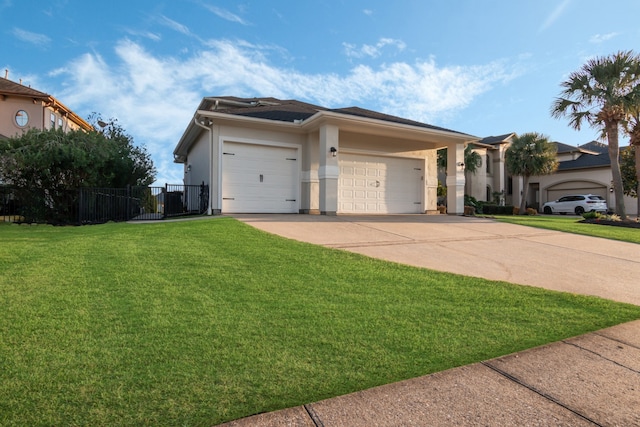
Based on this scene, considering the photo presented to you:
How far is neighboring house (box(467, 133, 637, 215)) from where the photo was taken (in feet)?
91.2

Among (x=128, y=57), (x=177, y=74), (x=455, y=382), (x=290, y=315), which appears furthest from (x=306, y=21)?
(x=455, y=382)

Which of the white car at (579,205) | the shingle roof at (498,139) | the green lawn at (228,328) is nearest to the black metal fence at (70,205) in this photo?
the green lawn at (228,328)

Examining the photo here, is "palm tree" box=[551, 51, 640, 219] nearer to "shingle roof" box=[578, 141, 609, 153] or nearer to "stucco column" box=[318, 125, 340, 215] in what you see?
"stucco column" box=[318, 125, 340, 215]

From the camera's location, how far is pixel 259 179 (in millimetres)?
12641

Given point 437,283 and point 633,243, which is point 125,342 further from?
point 633,243

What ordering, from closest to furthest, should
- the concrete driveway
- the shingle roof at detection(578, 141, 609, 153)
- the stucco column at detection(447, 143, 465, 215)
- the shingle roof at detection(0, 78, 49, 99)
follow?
the concrete driveway < the stucco column at detection(447, 143, 465, 215) < the shingle roof at detection(0, 78, 49, 99) < the shingle roof at detection(578, 141, 609, 153)

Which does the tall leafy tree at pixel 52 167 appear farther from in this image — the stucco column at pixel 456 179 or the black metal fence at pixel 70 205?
the stucco column at pixel 456 179

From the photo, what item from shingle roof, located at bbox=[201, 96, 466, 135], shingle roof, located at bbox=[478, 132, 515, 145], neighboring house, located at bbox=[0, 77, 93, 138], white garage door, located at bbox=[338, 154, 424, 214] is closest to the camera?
shingle roof, located at bbox=[201, 96, 466, 135]

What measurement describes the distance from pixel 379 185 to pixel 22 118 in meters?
22.5

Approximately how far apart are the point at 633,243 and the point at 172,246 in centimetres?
1042

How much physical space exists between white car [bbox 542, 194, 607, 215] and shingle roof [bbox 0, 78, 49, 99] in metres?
35.9

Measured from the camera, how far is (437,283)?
171 inches

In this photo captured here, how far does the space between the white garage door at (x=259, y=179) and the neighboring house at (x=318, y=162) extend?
35mm

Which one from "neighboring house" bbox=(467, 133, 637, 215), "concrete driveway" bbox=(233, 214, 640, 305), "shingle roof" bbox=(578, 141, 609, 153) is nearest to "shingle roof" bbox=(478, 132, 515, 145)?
"neighboring house" bbox=(467, 133, 637, 215)
